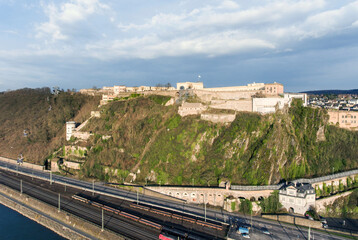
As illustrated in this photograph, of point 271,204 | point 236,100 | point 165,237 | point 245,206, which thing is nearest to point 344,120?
point 236,100

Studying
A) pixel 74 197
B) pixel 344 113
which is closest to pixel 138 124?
pixel 74 197

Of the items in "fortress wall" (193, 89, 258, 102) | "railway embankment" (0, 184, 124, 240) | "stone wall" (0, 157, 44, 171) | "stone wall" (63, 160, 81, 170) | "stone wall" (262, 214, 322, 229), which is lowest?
"railway embankment" (0, 184, 124, 240)

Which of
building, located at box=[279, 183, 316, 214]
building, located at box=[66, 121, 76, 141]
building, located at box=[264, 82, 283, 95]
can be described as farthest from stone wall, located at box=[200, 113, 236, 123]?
building, located at box=[66, 121, 76, 141]

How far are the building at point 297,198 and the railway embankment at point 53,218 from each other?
27814 millimetres

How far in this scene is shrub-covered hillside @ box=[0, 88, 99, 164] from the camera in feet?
Answer: 290

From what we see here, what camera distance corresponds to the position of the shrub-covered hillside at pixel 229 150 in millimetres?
50938

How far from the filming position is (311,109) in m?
60.2

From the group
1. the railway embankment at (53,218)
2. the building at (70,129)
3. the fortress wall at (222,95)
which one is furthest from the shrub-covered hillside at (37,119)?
the fortress wall at (222,95)

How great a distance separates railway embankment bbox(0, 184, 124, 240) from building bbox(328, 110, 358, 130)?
53.5m

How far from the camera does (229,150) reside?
177ft

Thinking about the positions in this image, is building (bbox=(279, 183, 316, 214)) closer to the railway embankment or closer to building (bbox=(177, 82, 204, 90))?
the railway embankment

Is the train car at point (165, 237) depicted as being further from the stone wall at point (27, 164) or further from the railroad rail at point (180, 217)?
the stone wall at point (27, 164)

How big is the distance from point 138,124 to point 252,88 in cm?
3311

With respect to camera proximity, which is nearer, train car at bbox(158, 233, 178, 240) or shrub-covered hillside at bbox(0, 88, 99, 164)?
train car at bbox(158, 233, 178, 240)
